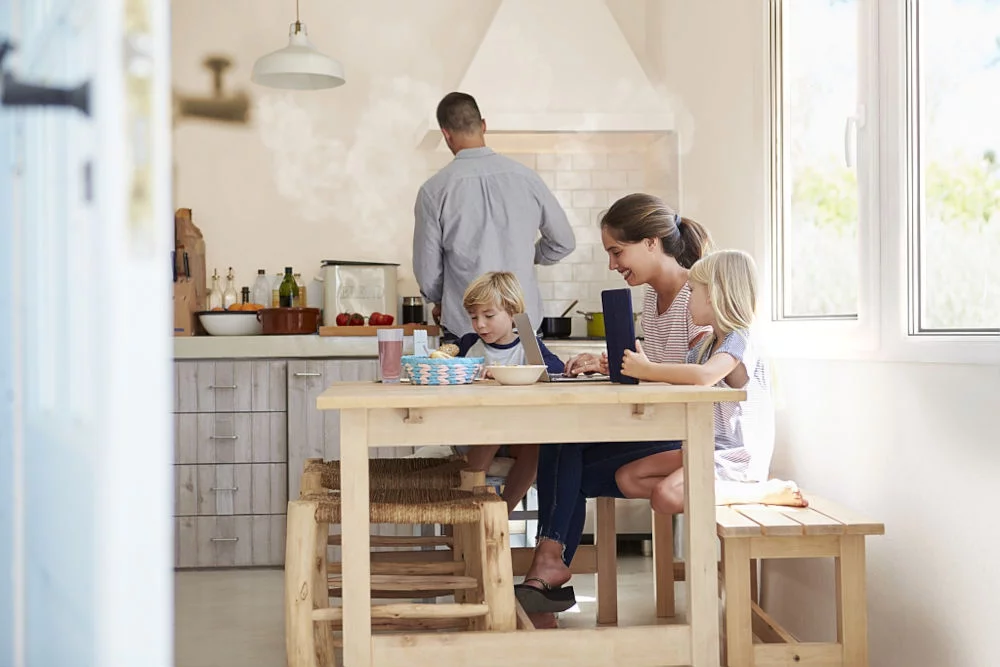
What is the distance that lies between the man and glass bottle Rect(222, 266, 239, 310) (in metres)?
1.26

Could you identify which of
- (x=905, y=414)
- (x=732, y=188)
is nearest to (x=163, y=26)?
(x=905, y=414)

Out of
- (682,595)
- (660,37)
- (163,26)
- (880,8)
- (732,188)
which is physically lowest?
(682,595)

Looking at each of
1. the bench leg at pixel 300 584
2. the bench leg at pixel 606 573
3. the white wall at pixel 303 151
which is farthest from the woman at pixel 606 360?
the white wall at pixel 303 151

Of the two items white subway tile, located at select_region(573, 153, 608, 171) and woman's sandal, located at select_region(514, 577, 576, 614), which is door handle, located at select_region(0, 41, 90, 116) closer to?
woman's sandal, located at select_region(514, 577, 576, 614)

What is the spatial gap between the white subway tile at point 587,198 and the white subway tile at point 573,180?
23 mm

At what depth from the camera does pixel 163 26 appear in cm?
67

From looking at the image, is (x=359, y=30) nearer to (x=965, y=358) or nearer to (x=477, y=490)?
(x=477, y=490)

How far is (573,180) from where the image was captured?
4.69m

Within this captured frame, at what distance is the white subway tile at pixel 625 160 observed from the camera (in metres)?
4.70

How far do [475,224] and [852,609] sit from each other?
1761mm

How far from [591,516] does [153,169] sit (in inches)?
134

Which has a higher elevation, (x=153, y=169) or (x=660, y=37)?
(x=660, y=37)

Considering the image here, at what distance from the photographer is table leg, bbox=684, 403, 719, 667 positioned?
2.04 metres

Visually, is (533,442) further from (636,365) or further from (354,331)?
(354,331)
